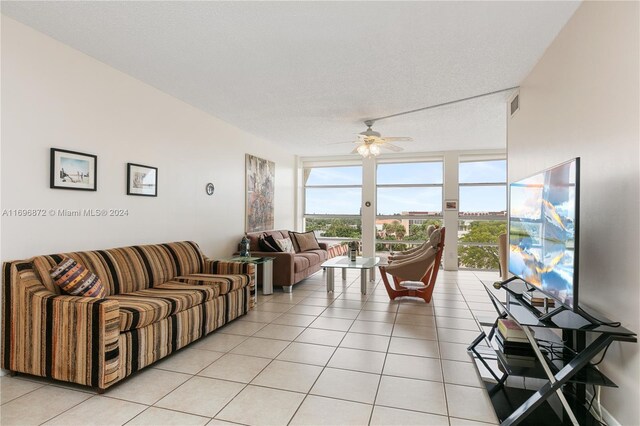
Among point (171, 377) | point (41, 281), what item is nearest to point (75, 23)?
point (41, 281)

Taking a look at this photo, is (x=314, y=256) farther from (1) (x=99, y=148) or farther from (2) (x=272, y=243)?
(1) (x=99, y=148)

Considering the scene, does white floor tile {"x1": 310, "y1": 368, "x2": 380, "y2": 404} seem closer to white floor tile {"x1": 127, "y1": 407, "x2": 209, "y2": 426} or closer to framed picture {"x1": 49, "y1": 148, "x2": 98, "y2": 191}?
white floor tile {"x1": 127, "y1": 407, "x2": 209, "y2": 426}

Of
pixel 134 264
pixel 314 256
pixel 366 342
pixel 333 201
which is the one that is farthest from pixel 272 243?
pixel 333 201

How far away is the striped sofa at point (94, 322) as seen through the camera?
7.77ft

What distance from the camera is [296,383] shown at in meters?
2.50

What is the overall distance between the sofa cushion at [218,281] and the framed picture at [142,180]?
1.05 meters

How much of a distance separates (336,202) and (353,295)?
3948mm

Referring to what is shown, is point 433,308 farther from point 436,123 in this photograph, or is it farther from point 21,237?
point 21,237

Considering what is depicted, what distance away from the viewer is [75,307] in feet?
7.86

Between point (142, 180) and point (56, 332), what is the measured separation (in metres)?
1.91

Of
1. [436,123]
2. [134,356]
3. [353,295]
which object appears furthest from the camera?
[436,123]

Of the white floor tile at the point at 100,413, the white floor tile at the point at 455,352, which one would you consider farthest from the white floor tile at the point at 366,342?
the white floor tile at the point at 100,413

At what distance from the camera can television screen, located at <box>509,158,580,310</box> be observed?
1.82 m

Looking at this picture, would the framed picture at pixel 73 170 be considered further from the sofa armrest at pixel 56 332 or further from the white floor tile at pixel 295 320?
the white floor tile at pixel 295 320
